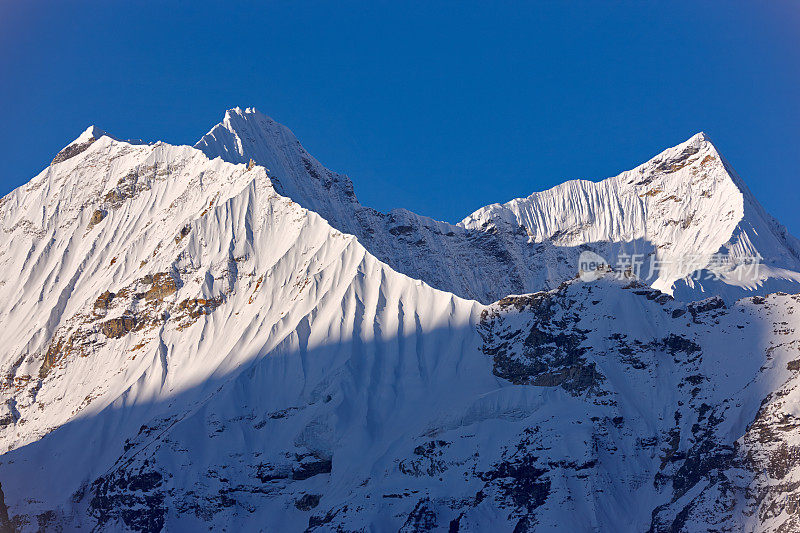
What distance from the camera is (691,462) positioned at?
156500mm

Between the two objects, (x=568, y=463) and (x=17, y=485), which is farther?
(x=17, y=485)

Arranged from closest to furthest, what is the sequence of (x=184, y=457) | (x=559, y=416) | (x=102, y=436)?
(x=559, y=416), (x=184, y=457), (x=102, y=436)

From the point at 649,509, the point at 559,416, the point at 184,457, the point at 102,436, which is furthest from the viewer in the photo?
the point at 102,436

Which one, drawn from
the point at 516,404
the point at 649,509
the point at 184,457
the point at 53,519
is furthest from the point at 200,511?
the point at 649,509

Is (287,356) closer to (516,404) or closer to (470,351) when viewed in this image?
(470,351)

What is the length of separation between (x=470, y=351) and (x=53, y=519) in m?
66.9

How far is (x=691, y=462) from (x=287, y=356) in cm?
6812

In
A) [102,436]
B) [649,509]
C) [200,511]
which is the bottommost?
[649,509]

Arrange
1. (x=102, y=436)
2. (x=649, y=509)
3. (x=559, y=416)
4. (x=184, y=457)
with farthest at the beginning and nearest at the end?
(x=102, y=436) → (x=184, y=457) → (x=559, y=416) → (x=649, y=509)

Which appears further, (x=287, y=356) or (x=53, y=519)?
(x=287, y=356)

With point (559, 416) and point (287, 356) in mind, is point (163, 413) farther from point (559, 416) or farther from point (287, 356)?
point (559, 416)

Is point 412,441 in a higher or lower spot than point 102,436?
lower

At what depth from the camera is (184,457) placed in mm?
177125

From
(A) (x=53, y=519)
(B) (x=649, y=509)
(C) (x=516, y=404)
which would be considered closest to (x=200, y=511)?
(A) (x=53, y=519)
